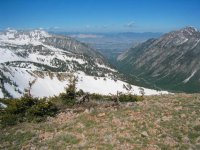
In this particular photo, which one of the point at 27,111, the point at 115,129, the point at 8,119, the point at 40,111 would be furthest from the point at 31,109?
the point at 115,129

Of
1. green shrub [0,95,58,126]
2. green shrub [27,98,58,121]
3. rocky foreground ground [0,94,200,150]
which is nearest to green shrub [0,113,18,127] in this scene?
green shrub [0,95,58,126]

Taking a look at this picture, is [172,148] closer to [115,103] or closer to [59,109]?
[115,103]

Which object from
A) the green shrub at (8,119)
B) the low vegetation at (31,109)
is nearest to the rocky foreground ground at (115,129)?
the green shrub at (8,119)

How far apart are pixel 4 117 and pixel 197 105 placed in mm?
25308

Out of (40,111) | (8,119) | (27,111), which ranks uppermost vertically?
(40,111)

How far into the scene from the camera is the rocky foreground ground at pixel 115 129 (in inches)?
1254

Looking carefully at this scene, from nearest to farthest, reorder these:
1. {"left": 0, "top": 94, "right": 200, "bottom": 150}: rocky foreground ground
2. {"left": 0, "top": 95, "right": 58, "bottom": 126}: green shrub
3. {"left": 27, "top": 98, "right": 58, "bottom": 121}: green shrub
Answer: {"left": 0, "top": 94, "right": 200, "bottom": 150}: rocky foreground ground → {"left": 0, "top": 95, "right": 58, "bottom": 126}: green shrub → {"left": 27, "top": 98, "right": 58, "bottom": 121}: green shrub

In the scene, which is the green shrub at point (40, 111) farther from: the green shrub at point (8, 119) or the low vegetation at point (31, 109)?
the green shrub at point (8, 119)

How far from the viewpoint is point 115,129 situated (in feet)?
115

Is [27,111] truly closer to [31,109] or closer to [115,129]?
[31,109]

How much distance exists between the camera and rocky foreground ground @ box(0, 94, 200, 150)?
31.9 m

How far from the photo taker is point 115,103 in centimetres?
4516

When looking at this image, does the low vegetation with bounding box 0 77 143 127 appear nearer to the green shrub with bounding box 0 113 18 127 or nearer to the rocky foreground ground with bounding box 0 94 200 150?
Answer: the green shrub with bounding box 0 113 18 127

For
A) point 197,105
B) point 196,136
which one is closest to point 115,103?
point 197,105
